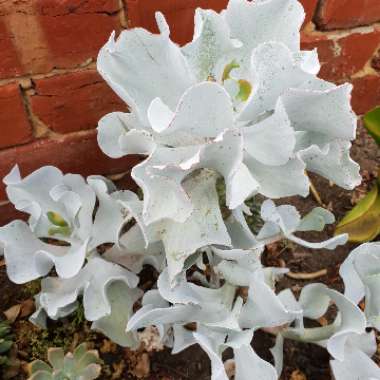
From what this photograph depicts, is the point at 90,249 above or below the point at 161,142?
below

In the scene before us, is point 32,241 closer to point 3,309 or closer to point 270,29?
point 3,309

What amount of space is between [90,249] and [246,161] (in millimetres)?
371

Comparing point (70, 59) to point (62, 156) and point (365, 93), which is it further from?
point (365, 93)

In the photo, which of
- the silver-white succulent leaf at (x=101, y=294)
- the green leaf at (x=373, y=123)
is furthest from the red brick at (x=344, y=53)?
the silver-white succulent leaf at (x=101, y=294)

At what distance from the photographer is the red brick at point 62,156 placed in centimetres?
110

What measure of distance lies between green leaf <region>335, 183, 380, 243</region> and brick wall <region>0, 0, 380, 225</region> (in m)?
0.40

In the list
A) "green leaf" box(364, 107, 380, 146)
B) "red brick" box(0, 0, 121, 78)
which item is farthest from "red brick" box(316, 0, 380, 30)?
"red brick" box(0, 0, 121, 78)

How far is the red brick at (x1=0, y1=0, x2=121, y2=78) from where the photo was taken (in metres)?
0.91

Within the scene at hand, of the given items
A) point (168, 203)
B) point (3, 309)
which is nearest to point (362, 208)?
point (168, 203)

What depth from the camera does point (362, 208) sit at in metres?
1.14

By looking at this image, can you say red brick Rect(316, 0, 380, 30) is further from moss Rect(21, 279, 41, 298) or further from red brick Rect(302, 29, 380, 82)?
moss Rect(21, 279, 41, 298)

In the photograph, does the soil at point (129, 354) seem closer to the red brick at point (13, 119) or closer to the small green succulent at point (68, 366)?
the small green succulent at point (68, 366)

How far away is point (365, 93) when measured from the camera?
4.79ft

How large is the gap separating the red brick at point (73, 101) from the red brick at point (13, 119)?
0.10 feet
